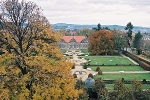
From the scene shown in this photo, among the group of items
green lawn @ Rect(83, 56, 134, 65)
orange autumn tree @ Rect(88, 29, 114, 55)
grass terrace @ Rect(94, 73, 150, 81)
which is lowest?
green lawn @ Rect(83, 56, 134, 65)

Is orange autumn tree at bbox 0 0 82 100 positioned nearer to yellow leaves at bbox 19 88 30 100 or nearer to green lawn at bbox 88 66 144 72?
yellow leaves at bbox 19 88 30 100

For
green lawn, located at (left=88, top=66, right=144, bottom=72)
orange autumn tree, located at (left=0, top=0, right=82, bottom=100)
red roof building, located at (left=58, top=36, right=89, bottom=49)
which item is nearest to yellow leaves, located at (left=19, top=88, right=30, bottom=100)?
orange autumn tree, located at (left=0, top=0, right=82, bottom=100)

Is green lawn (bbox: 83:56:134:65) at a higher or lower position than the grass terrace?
lower

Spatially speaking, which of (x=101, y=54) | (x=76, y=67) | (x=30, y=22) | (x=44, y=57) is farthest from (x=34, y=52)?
(x=101, y=54)

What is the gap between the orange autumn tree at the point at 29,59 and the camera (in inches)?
591

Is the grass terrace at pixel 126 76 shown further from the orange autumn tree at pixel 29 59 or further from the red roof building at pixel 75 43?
the red roof building at pixel 75 43

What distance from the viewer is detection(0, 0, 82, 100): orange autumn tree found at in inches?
591

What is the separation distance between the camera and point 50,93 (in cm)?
1510

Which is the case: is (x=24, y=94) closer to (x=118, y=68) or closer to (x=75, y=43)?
(x=118, y=68)

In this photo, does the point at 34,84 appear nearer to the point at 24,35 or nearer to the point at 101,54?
the point at 24,35

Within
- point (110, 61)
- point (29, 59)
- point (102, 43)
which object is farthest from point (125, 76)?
point (29, 59)

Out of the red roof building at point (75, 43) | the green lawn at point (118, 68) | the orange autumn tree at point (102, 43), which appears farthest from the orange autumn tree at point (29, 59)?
the red roof building at point (75, 43)

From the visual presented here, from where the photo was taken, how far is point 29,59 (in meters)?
15.5

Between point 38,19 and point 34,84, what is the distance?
152 inches
